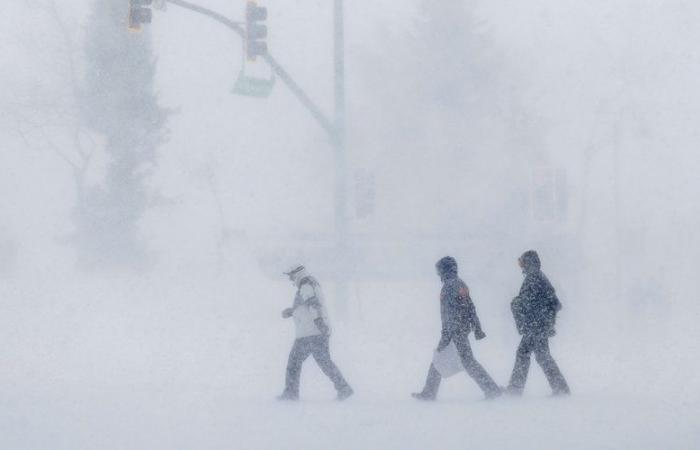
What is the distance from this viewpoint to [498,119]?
41.4 meters

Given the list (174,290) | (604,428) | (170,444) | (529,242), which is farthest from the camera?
(529,242)

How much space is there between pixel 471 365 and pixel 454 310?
2.19ft

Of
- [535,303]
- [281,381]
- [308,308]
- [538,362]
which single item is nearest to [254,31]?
[281,381]

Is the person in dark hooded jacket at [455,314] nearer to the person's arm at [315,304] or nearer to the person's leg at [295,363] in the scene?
the person's arm at [315,304]

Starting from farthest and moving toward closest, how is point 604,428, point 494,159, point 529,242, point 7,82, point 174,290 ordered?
point 494,159 < point 7,82 < point 529,242 < point 174,290 < point 604,428

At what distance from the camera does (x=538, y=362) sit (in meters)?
9.45

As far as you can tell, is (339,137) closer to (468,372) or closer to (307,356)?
(307,356)

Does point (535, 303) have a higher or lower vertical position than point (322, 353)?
higher

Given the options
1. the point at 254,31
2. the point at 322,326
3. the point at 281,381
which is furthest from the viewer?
the point at 254,31

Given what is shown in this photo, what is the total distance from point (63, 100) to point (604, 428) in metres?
32.8

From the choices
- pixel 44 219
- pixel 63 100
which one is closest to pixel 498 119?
pixel 63 100

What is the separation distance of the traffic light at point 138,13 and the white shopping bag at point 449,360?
276 inches

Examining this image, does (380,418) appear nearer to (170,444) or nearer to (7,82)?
(170,444)

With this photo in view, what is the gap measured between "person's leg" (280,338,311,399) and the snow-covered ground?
0.76 feet
